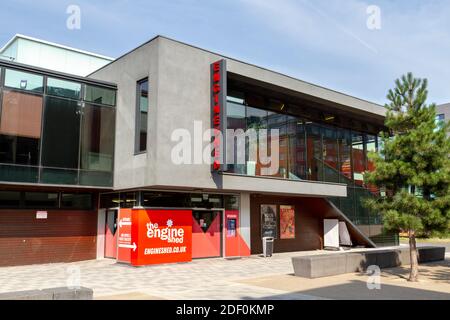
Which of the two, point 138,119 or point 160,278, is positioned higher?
point 138,119

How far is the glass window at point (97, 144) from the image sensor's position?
17656mm

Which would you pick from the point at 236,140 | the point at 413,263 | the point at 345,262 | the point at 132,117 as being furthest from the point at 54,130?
the point at 413,263

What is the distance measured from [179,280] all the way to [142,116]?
6968mm

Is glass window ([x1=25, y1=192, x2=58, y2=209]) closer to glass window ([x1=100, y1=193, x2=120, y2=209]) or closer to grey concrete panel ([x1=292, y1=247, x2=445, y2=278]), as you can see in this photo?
glass window ([x1=100, y1=193, x2=120, y2=209])

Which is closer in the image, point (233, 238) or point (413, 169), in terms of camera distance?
point (413, 169)

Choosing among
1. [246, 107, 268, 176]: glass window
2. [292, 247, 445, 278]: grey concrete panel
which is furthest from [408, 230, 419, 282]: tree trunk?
[246, 107, 268, 176]: glass window

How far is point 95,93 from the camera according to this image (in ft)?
60.6

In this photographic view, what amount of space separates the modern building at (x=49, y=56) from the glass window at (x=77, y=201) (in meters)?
10.0

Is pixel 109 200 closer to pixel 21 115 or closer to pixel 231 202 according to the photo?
pixel 21 115

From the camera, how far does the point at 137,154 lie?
55.1 ft

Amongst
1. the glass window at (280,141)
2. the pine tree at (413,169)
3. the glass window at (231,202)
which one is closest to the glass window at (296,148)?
the glass window at (280,141)

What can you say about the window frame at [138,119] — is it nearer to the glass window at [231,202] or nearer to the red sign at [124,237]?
the red sign at [124,237]

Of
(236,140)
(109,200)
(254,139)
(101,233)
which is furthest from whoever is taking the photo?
(254,139)
